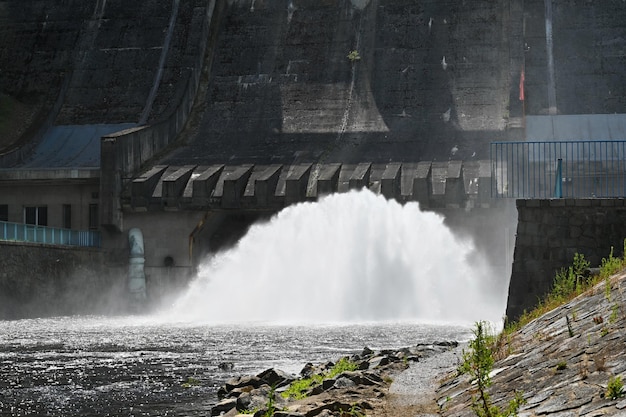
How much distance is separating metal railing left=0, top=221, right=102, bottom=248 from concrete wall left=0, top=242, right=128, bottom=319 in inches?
16.8

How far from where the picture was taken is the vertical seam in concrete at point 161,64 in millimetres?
57344

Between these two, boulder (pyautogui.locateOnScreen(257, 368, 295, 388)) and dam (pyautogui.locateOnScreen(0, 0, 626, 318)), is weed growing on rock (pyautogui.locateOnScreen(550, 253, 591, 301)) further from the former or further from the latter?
dam (pyautogui.locateOnScreen(0, 0, 626, 318))

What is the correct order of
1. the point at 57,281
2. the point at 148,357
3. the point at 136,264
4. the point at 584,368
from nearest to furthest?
1. the point at 584,368
2. the point at 148,357
3. the point at 57,281
4. the point at 136,264

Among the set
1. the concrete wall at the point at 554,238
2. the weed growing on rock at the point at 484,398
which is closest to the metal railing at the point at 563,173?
the concrete wall at the point at 554,238

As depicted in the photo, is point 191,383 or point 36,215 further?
point 36,215

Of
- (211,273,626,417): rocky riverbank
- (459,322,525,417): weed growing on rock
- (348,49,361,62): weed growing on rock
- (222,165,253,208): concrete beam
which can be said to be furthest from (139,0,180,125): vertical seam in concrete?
(459,322,525,417): weed growing on rock

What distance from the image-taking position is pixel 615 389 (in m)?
10.1

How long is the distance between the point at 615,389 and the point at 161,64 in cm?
5183

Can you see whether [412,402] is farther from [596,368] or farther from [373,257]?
[373,257]

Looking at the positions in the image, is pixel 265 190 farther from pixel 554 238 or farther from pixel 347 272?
pixel 554 238

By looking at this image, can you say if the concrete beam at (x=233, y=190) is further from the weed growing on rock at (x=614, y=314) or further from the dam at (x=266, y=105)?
the weed growing on rock at (x=614, y=314)

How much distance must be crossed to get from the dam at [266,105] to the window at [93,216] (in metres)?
0.06

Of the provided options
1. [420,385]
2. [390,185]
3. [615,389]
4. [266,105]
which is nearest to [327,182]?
[390,185]

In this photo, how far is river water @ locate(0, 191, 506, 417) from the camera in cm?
2114
